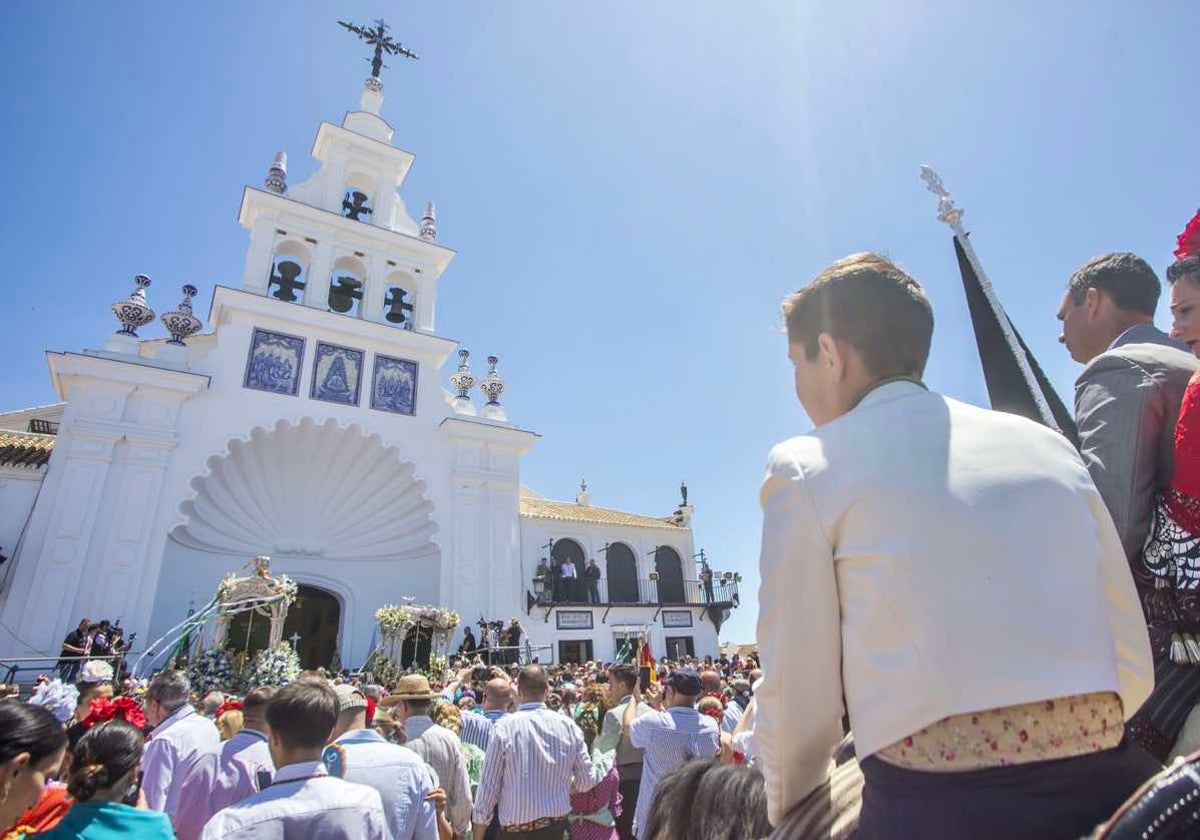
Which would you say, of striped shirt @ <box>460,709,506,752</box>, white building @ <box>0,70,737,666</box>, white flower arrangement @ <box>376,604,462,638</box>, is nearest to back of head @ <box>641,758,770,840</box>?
striped shirt @ <box>460,709,506,752</box>

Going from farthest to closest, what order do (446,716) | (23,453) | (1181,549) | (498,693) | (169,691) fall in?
(23,453) < (498,693) < (446,716) < (169,691) < (1181,549)

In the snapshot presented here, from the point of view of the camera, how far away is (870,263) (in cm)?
121

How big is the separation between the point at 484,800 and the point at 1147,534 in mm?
3578

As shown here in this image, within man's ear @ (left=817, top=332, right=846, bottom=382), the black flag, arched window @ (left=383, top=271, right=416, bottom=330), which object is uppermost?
arched window @ (left=383, top=271, right=416, bottom=330)

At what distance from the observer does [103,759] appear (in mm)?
2211

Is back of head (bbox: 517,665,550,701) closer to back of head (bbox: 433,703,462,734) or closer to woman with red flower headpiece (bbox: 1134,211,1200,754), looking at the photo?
back of head (bbox: 433,703,462,734)

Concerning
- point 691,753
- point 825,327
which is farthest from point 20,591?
point 825,327

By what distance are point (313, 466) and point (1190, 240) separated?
1693 cm

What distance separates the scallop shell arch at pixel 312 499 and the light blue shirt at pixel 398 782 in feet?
43.3

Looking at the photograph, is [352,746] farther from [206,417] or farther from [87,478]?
[206,417]

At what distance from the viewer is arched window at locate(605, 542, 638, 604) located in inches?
813

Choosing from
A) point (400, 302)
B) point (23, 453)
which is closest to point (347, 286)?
point (400, 302)

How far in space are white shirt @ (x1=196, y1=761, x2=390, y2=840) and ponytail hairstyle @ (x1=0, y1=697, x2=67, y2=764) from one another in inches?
25.1

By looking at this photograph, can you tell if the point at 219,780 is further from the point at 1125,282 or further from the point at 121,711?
the point at 1125,282
